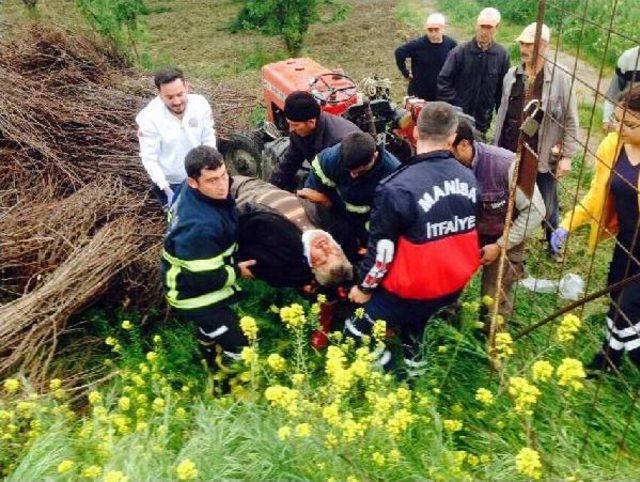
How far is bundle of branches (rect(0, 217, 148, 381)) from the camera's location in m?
3.54

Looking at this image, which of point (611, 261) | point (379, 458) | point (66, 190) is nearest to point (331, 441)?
point (379, 458)

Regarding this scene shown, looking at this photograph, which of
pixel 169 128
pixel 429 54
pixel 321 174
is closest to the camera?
pixel 321 174

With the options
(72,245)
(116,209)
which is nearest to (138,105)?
(116,209)

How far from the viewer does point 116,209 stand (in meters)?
4.61

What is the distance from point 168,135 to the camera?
4.32m

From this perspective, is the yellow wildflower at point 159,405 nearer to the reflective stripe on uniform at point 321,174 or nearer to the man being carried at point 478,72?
the reflective stripe on uniform at point 321,174

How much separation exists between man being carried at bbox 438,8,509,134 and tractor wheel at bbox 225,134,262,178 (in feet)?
6.04

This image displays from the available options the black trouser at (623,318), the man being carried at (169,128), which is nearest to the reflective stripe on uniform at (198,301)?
the man being carried at (169,128)

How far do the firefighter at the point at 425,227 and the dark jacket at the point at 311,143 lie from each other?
122 centimetres

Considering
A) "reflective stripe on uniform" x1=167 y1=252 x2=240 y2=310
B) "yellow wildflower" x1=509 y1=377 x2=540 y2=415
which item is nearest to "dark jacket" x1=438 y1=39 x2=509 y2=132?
"reflective stripe on uniform" x1=167 y1=252 x2=240 y2=310

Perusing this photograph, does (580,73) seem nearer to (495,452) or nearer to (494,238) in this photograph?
(494,238)

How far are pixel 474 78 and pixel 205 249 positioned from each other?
3.58 metres

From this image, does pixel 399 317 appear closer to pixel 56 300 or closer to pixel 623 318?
pixel 623 318

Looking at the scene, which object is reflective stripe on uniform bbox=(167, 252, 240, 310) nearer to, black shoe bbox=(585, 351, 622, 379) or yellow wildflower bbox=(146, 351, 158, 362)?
yellow wildflower bbox=(146, 351, 158, 362)
